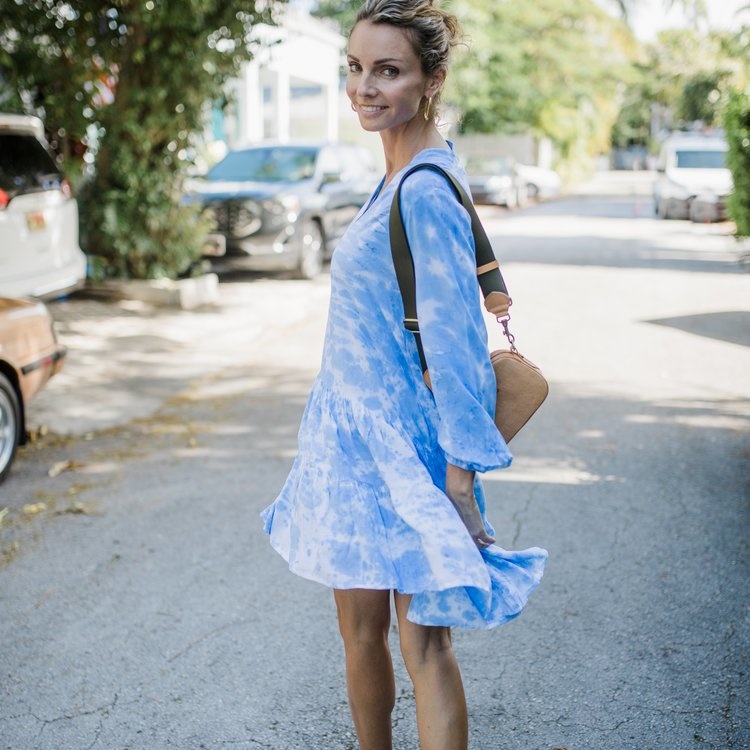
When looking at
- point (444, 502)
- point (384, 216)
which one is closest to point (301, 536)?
point (444, 502)

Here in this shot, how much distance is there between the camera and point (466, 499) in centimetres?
196

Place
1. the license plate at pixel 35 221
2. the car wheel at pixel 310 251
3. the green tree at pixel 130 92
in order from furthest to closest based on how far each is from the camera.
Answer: the car wheel at pixel 310 251
the green tree at pixel 130 92
the license plate at pixel 35 221

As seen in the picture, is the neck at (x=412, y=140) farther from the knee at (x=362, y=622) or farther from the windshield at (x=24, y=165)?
the windshield at (x=24, y=165)

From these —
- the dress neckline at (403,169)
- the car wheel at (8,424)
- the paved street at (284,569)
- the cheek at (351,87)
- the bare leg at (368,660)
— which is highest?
the cheek at (351,87)

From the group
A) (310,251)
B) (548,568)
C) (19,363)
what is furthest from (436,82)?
(310,251)

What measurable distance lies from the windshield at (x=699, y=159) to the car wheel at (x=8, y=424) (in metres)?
20.1

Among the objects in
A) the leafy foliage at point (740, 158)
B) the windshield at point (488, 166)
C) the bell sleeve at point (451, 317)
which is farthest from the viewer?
the windshield at point (488, 166)

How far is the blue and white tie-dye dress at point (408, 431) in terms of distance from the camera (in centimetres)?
186

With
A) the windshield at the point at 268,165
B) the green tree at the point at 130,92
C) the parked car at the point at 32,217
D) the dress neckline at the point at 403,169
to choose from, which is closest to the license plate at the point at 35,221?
the parked car at the point at 32,217

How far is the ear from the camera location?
204 cm

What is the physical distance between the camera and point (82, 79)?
33.4 ft

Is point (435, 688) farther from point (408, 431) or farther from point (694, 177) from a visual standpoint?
point (694, 177)

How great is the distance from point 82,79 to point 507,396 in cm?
942

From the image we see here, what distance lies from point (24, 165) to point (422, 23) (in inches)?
281
